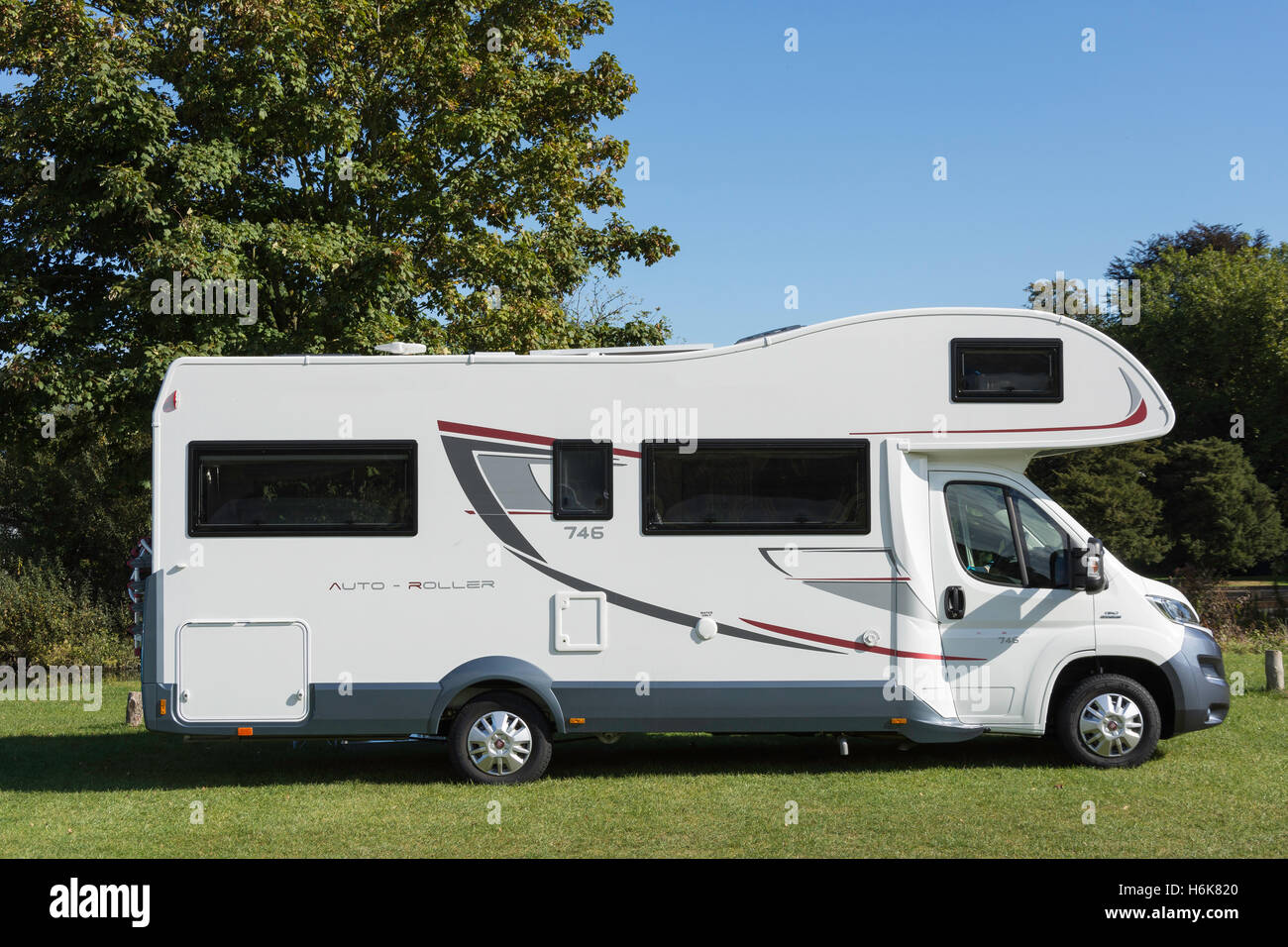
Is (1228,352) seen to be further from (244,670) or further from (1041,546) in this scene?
(244,670)

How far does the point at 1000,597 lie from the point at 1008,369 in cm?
165

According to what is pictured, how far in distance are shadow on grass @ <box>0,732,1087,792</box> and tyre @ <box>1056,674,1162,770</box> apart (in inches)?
11.9

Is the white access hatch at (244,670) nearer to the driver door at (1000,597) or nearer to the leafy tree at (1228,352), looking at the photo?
the driver door at (1000,597)

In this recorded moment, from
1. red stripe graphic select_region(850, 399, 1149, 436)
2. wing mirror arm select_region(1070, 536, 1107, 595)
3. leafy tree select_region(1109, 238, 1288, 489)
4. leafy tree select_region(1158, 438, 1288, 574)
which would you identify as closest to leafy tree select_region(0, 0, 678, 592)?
red stripe graphic select_region(850, 399, 1149, 436)

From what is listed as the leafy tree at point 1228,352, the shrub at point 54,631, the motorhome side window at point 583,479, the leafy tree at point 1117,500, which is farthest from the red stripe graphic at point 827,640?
the leafy tree at point 1228,352

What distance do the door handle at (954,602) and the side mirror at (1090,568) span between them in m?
0.82

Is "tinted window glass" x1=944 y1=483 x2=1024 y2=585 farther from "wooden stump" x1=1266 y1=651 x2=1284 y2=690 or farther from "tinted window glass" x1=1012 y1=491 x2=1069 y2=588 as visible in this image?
"wooden stump" x1=1266 y1=651 x2=1284 y2=690

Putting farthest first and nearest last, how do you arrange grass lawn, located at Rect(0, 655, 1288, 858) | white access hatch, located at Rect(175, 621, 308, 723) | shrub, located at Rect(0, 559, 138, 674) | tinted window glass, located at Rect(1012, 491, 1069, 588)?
shrub, located at Rect(0, 559, 138, 674), tinted window glass, located at Rect(1012, 491, 1069, 588), white access hatch, located at Rect(175, 621, 308, 723), grass lawn, located at Rect(0, 655, 1288, 858)

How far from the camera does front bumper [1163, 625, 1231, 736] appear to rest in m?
8.61

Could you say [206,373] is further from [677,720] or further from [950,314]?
[950,314]

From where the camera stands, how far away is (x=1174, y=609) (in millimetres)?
8883

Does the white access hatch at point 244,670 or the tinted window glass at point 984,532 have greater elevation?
the tinted window glass at point 984,532

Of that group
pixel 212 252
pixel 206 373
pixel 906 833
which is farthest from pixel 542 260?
pixel 906 833

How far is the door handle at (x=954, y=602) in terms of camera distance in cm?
851
